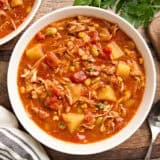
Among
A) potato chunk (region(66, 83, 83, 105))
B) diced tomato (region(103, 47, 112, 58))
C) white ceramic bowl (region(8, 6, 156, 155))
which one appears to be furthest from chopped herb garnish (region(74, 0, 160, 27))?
potato chunk (region(66, 83, 83, 105))

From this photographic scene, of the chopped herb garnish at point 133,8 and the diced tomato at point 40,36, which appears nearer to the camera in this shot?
the diced tomato at point 40,36

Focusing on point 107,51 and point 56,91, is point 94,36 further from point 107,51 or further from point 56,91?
point 56,91

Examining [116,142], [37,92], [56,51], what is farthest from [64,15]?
[116,142]

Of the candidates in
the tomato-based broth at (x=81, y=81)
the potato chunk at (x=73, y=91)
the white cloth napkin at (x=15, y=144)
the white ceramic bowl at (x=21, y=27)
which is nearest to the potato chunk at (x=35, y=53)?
the tomato-based broth at (x=81, y=81)

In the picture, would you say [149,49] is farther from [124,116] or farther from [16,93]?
[16,93]

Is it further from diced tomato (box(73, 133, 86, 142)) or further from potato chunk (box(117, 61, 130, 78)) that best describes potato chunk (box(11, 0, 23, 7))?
diced tomato (box(73, 133, 86, 142))

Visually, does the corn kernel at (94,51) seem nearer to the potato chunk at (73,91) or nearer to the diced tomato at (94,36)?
the diced tomato at (94,36)

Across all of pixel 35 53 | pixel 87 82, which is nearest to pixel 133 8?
pixel 87 82

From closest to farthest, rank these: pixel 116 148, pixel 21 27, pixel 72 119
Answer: pixel 72 119
pixel 21 27
pixel 116 148
